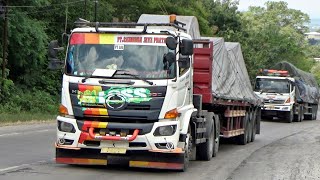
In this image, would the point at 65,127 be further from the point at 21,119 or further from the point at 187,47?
the point at 21,119

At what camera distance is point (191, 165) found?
13586 mm

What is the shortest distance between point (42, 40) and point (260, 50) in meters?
40.9

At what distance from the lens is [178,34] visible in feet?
39.1

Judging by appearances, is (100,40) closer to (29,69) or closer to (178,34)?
(178,34)

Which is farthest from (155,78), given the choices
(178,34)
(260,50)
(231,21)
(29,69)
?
(260,50)

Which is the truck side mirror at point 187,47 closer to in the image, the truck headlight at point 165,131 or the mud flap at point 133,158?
the truck headlight at point 165,131

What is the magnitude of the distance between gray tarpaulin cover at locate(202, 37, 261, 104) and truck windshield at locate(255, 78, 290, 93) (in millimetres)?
16005

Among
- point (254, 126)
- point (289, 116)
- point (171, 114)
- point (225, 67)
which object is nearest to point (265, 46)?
point (289, 116)

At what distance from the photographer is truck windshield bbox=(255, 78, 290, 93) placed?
3709cm

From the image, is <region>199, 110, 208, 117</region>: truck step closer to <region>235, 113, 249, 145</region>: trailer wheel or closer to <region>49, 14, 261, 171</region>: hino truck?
<region>49, 14, 261, 171</region>: hino truck

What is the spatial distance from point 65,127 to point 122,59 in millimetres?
1644

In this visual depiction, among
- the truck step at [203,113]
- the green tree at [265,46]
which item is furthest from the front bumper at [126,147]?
the green tree at [265,46]

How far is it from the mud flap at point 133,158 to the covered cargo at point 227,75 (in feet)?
9.69

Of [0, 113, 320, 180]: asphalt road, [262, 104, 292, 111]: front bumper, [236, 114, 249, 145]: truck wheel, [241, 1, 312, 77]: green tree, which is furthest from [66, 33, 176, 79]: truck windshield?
[241, 1, 312, 77]: green tree
